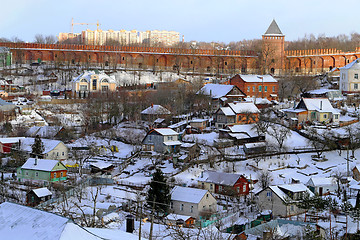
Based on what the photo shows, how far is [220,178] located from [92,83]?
1677cm

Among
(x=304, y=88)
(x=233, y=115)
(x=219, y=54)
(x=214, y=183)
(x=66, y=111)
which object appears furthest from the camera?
(x=219, y=54)

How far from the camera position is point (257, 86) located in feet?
107

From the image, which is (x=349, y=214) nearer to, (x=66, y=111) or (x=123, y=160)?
(x=123, y=160)

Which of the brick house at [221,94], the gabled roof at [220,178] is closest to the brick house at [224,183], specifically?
the gabled roof at [220,178]

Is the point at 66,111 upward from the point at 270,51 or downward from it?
downward

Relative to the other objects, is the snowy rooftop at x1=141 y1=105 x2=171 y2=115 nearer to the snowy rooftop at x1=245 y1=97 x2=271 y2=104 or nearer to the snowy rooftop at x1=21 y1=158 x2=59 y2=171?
the snowy rooftop at x1=245 y1=97 x2=271 y2=104

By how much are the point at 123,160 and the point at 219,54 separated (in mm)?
20821

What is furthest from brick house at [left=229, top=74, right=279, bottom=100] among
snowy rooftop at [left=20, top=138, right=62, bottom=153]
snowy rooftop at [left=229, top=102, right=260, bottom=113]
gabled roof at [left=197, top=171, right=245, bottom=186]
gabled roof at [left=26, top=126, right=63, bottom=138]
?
gabled roof at [left=197, top=171, right=245, bottom=186]

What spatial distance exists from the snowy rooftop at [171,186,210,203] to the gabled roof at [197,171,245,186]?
71.1 inches

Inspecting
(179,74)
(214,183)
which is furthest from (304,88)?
(214,183)

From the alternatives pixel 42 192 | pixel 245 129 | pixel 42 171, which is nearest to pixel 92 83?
pixel 245 129

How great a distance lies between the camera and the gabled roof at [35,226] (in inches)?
353

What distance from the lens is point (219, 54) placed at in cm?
4200

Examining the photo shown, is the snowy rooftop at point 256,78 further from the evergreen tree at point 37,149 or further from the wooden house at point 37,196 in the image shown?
the wooden house at point 37,196
